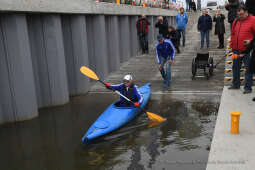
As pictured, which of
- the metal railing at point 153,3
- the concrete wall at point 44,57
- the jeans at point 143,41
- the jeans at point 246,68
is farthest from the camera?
the jeans at point 143,41

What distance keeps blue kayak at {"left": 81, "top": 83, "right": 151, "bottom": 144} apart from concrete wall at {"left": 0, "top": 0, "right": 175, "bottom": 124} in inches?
89.9

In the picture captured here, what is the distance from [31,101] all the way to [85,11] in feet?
13.1

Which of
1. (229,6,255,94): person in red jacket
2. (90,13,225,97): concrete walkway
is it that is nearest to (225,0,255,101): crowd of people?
(229,6,255,94): person in red jacket

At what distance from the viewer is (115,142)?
6.15 metres

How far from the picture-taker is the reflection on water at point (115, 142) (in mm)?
5266

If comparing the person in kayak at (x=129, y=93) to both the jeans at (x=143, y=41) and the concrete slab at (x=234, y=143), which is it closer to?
the concrete slab at (x=234, y=143)

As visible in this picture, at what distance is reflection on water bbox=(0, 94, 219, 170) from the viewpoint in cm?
527

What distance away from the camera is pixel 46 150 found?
5.97m

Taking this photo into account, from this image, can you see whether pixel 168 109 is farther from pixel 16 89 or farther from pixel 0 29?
pixel 0 29

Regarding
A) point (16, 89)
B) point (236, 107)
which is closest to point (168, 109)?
point (236, 107)

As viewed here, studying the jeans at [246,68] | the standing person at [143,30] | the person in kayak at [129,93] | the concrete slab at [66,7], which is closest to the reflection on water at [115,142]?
the person in kayak at [129,93]

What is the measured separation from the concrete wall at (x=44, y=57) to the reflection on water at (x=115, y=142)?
645 mm

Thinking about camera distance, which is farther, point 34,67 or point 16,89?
point 34,67

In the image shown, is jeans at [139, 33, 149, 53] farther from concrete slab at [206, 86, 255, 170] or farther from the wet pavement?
concrete slab at [206, 86, 255, 170]
